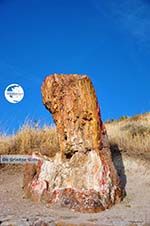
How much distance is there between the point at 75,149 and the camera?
357 inches

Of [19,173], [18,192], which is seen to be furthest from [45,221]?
[19,173]

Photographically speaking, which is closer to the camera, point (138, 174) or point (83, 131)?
point (83, 131)

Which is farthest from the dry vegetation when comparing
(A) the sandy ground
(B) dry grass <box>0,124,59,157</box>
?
(A) the sandy ground

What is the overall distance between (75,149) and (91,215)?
1.48 metres

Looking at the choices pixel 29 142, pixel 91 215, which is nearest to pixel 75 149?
pixel 91 215

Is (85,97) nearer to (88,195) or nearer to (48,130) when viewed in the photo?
(88,195)

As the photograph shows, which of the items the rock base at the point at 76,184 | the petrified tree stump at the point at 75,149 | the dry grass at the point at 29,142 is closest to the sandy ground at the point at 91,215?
the rock base at the point at 76,184

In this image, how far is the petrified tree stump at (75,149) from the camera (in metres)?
8.77

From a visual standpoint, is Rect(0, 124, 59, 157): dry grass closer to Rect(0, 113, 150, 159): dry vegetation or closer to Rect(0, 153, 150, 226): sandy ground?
Rect(0, 113, 150, 159): dry vegetation

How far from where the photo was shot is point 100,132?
9.16 m

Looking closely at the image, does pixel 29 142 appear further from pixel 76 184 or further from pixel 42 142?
pixel 76 184

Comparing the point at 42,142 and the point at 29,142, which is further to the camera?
the point at 42,142

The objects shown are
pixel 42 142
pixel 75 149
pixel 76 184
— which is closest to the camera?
pixel 76 184

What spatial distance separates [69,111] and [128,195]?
82.0 inches
